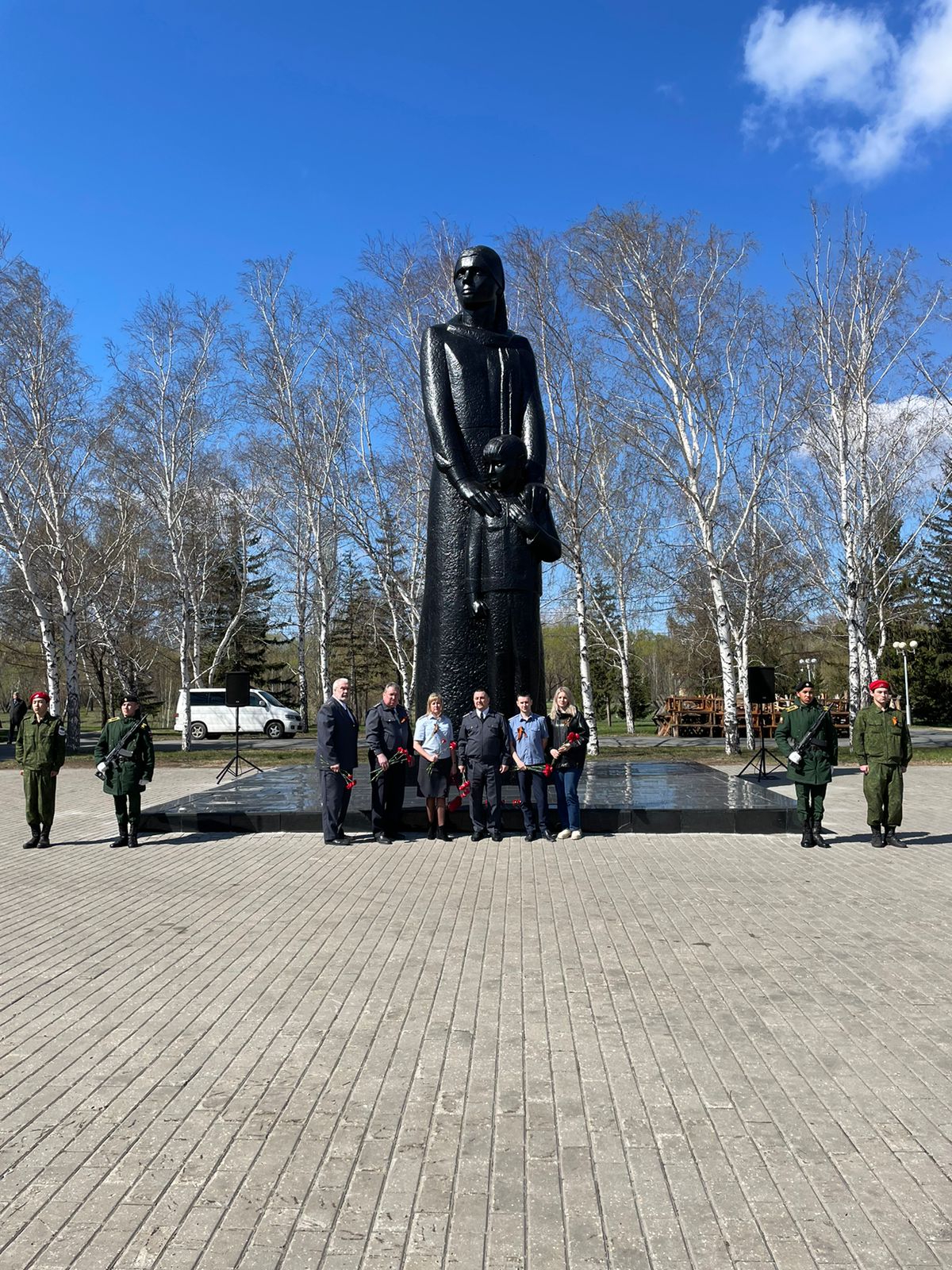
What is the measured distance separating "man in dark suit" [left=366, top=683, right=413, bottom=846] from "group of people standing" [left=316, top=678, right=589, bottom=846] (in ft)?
0.03

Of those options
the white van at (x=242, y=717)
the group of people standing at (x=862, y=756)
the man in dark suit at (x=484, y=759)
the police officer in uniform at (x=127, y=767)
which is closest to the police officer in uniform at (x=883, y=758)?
the group of people standing at (x=862, y=756)

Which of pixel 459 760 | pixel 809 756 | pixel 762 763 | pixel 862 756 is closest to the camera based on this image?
pixel 809 756

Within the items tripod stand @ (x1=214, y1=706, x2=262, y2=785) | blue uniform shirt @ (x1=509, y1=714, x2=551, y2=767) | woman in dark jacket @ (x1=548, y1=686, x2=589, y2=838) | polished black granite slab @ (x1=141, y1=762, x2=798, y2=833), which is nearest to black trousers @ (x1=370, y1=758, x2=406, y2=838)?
polished black granite slab @ (x1=141, y1=762, x2=798, y2=833)

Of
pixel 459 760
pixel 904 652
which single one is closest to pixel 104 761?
pixel 459 760

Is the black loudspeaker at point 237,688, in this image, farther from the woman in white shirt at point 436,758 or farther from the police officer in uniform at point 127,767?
the woman in white shirt at point 436,758

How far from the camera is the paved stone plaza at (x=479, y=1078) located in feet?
8.80

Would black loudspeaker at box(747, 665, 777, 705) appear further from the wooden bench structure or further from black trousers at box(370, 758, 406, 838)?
the wooden bench structure

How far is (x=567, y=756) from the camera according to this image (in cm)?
976

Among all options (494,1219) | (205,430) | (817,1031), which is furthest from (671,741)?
(494,1219)

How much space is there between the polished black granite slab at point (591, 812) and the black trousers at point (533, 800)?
0.36m

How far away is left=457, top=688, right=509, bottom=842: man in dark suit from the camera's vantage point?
9.70 metres

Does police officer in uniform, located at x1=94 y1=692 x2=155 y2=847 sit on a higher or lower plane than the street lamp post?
lower

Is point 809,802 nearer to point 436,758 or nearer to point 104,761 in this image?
point 436,758

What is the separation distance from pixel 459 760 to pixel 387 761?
2.43 ft
